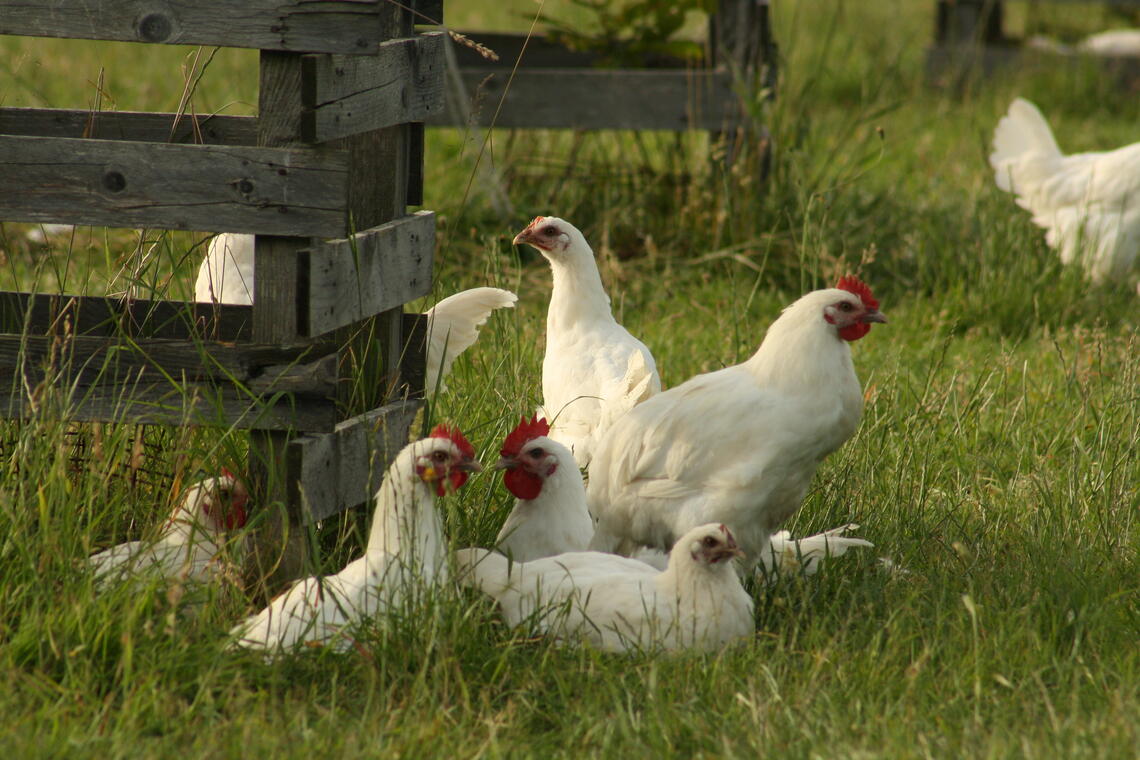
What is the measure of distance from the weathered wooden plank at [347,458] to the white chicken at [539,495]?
334mm

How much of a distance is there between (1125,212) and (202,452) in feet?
18.1

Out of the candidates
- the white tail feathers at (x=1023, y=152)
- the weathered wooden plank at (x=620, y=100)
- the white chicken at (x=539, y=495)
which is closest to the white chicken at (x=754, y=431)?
the white chicken at (x=539, y=495)

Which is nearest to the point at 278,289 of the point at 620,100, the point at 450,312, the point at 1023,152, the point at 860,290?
the point at 450,312

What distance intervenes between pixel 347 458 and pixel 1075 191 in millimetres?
5342

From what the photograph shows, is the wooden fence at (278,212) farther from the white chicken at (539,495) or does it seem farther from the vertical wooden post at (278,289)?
the white chicken at (539,495)

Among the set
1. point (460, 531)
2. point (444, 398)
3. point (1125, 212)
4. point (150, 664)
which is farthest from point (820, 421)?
point (1125, 212)

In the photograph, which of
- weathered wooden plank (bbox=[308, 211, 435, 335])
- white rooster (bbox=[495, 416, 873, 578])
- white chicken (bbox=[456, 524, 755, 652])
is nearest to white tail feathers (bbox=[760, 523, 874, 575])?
white rooster (bbox=[495, 416, 873, 578])

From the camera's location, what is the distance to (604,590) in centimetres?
326

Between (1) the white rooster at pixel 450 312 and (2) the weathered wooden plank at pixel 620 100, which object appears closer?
(1) the white rooster at pixel 450 312

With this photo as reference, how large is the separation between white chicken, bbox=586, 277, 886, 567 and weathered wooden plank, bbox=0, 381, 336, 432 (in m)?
1.02

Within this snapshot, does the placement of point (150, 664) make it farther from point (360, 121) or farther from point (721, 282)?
point (721, 282)

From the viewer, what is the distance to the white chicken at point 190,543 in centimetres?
300

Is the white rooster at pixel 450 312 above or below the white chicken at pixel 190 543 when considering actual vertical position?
above

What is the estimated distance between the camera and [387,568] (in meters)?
2.98
